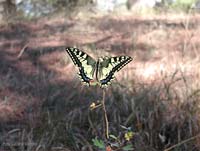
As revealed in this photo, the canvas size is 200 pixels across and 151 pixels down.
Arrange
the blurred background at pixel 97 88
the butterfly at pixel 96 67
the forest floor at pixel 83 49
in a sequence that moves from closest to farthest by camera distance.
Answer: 1. the butterfly at pixel 96 67
2. the blurred background at pixel 97 88
3. the forest floor at pixel 83 49

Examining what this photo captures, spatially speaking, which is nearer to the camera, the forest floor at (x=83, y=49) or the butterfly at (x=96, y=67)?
the butterfly at (x=96, y=67)

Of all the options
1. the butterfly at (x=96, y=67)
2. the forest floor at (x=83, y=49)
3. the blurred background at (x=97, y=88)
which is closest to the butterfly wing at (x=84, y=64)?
the butterfly at (x=96, y=67)

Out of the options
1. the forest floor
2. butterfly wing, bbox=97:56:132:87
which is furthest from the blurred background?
butterfly wing, bbox=97:56:132:87

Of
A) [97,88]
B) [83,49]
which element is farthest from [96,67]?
[83,49]

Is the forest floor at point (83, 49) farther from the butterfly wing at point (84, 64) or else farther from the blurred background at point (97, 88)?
the butterfly wing at point (84, 64)

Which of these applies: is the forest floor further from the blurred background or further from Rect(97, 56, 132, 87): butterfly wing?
Rect(97, 56, 132, 87): butterfly wing

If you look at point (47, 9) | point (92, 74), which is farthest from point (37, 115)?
point (47, 9)
